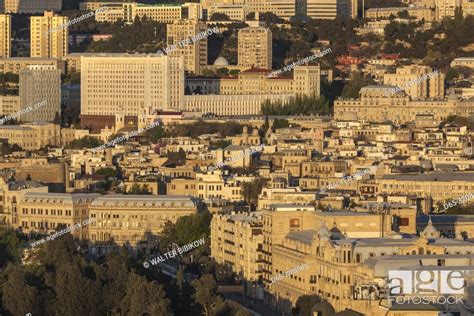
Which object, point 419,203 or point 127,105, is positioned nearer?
point 419,203

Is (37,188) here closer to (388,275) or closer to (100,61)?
(388,275)

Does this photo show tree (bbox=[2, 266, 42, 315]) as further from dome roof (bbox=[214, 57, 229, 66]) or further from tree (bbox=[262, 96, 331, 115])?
dome roof (bbox=[214, 57, 229, 66])

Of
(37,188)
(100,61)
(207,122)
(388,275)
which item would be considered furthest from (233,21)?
(388,275)

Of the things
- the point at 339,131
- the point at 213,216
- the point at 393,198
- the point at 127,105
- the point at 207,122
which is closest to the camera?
the point at 213,216

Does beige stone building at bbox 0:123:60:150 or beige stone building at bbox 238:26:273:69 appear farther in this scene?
beige stone building at bbox 238:26:273:69

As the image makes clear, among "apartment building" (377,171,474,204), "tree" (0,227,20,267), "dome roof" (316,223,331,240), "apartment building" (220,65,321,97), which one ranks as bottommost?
"tree" (0,227,20,267)

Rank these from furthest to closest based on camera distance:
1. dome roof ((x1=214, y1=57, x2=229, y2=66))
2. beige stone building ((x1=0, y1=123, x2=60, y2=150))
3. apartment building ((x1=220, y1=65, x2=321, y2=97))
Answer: dome roof ((x1=214, y1=57, x2=229, y2=66)), apartment building ((x1=220, y1=65, x2=321, y2=97)), beige stone building ((x1=0, y1=123, x2=60, y2=150))

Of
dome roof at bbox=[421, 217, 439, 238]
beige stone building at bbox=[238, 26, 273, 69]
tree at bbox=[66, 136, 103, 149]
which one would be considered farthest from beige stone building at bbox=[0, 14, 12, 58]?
dome roof at bbox=[421, 217, 439, 238]

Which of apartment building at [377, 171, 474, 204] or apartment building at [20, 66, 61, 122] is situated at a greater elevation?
apartment building at [20, 66, 61, 122]
